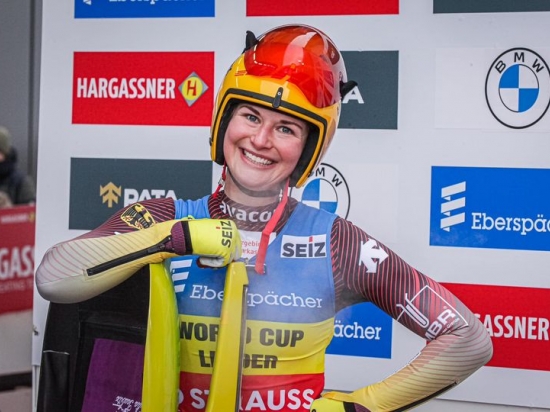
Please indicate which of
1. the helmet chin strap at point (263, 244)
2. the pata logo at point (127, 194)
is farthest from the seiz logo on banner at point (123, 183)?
the helmet chin strap at point (263, 244)

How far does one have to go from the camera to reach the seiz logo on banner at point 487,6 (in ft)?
8.94

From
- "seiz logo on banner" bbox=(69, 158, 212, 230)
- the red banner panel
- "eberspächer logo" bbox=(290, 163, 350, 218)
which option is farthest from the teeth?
the red banner panel

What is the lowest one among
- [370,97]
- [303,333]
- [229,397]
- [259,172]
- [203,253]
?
[229,397]

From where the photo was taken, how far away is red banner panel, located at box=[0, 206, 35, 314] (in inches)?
176

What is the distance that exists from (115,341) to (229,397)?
0.40 metres

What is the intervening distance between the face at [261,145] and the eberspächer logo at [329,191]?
20.8 inches

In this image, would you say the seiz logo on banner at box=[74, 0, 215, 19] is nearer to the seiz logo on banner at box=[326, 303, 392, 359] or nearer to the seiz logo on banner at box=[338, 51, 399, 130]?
the seiz logo on banner at box=[338, 51, 399, 130]

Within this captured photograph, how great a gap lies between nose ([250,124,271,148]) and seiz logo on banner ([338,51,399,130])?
0.61 meters

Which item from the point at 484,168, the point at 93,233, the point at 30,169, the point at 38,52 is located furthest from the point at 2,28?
the point at 484,168

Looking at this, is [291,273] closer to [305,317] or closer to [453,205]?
[305,317]

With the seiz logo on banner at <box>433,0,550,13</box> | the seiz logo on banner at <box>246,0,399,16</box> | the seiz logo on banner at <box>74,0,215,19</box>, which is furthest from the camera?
the seiz logo on banner at <box>74,0,215,19</box>

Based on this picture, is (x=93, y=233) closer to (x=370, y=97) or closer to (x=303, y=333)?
(x=303, y=333)

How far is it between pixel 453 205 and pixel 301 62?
0.78m

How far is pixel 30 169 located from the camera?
3.42 m
